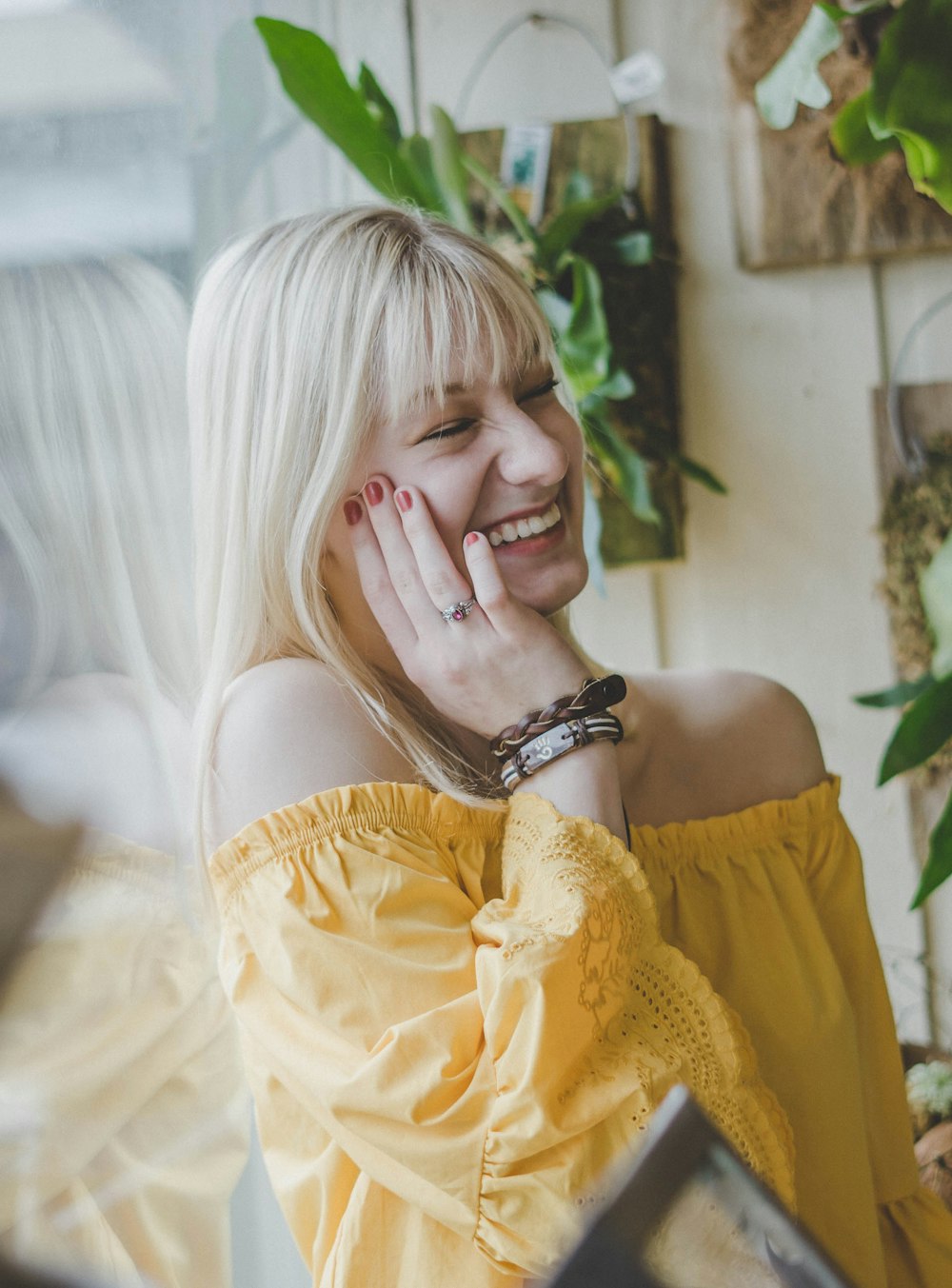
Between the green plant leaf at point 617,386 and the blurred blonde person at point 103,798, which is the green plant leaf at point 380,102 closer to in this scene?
the green plant leaf at point 617,386

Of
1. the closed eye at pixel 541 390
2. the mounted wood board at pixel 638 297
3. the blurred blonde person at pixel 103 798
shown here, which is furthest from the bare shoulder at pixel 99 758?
the mounted wood board at pixel 638 297

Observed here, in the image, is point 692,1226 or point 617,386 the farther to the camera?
point 617,386

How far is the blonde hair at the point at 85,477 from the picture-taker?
0.49m

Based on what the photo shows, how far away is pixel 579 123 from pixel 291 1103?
124cm

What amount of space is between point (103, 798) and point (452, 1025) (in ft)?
0.84

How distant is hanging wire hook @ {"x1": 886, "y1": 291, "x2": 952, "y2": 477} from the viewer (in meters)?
1.52

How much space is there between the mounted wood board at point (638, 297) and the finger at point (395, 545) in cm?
68

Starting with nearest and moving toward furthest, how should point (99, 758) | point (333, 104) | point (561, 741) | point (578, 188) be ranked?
1. point (99, 758)
2. point (561, 741)
3. point (333, 104)
4. point (578, 188)

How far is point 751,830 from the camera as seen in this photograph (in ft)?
3.15

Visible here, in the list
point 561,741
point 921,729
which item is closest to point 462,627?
point 561,741

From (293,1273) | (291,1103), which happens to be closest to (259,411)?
(291,1103)

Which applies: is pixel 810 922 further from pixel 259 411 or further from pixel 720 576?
pixel 720 576

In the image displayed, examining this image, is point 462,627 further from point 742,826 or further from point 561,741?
point 742,826

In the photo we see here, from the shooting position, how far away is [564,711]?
0.81 meters
